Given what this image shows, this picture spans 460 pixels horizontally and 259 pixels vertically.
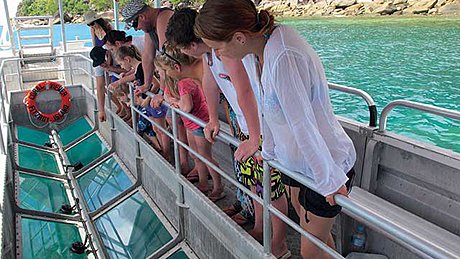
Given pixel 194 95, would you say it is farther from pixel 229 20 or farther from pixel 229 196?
pixel 229 20

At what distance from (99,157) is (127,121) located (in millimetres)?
885

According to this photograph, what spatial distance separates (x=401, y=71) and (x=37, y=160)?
1220 centimetres

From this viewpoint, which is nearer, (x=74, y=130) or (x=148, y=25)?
(x=148, y=25)

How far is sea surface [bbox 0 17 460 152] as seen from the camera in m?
7.96

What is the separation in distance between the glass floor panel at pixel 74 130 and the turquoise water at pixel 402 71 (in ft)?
12.5

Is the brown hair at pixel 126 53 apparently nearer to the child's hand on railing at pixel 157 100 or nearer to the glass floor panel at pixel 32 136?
the child's hand on railing at pixel 157 100

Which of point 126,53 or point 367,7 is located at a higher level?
point 126,53

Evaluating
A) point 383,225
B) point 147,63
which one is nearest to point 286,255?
point 383,225

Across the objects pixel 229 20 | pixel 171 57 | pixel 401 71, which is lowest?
pixel 401 71

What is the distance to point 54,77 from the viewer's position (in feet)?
38.2

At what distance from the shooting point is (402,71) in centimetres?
1496

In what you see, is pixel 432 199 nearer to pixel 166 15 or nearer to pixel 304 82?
pixel 304 82

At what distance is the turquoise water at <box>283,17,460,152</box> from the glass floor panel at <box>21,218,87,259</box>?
2.86 m

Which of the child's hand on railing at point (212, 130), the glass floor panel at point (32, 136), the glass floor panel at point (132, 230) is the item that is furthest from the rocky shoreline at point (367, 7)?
the child's hand on railing at point (212, 130)
